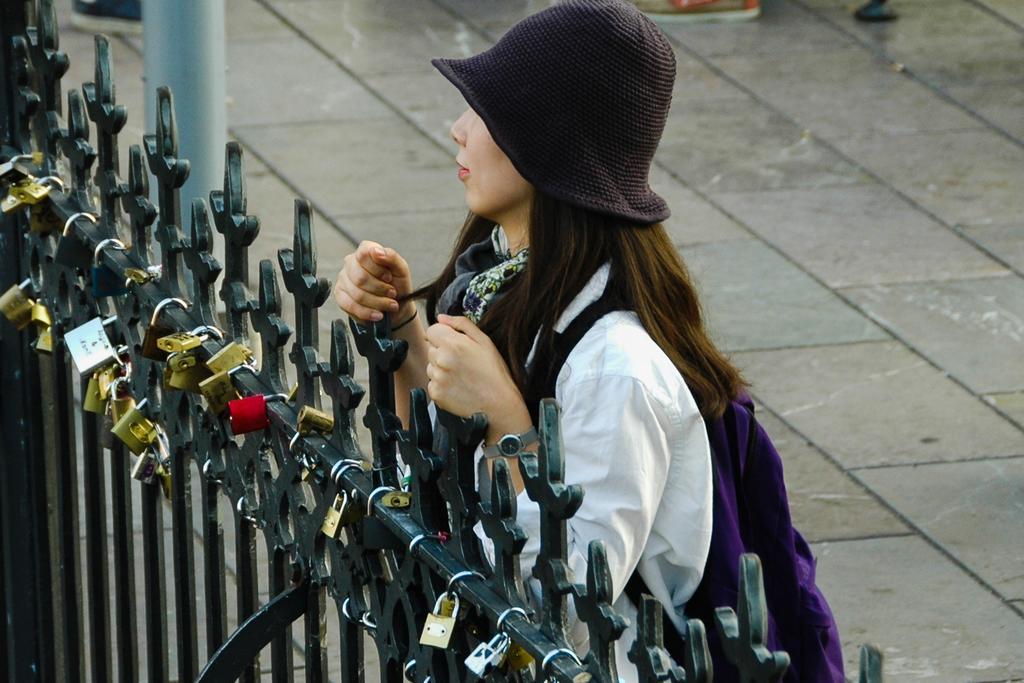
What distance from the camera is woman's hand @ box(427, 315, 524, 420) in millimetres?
2338

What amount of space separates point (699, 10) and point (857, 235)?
9.58ft

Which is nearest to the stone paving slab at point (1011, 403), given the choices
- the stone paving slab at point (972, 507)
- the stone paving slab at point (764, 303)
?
the stone paving slab at point (972, 507)

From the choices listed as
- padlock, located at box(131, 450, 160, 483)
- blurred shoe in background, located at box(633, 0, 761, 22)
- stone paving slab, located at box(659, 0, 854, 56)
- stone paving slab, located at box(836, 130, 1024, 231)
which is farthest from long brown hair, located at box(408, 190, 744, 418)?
blurred shoe in background, located at box(633, 0, 761, 22)

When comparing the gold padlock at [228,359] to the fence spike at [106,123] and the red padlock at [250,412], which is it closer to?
the red padlock at [250,412]

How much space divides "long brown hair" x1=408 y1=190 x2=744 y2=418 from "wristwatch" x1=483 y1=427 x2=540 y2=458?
0.23m

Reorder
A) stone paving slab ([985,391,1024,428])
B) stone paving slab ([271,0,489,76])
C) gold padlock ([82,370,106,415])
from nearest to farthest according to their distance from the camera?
1. gold padlock ([82,370,106,415])
2. stone paving slab ([985,391,1024,428])
3. stone paving slab ([271,0,489,76])

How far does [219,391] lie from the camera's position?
2.56m

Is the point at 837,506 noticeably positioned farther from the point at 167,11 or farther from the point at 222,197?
the point at 222,197

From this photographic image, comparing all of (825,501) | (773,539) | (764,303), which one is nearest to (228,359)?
(773,539)

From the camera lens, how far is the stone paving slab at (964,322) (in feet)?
21.5

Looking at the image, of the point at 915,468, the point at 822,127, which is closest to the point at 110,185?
the point at 915,468

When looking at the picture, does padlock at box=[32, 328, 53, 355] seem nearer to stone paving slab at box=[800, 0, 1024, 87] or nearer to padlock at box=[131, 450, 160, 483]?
padlock at box=[131, 450, 160, 483]

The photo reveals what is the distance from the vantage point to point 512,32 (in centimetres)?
267

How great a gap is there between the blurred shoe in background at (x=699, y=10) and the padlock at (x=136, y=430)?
7627mm
